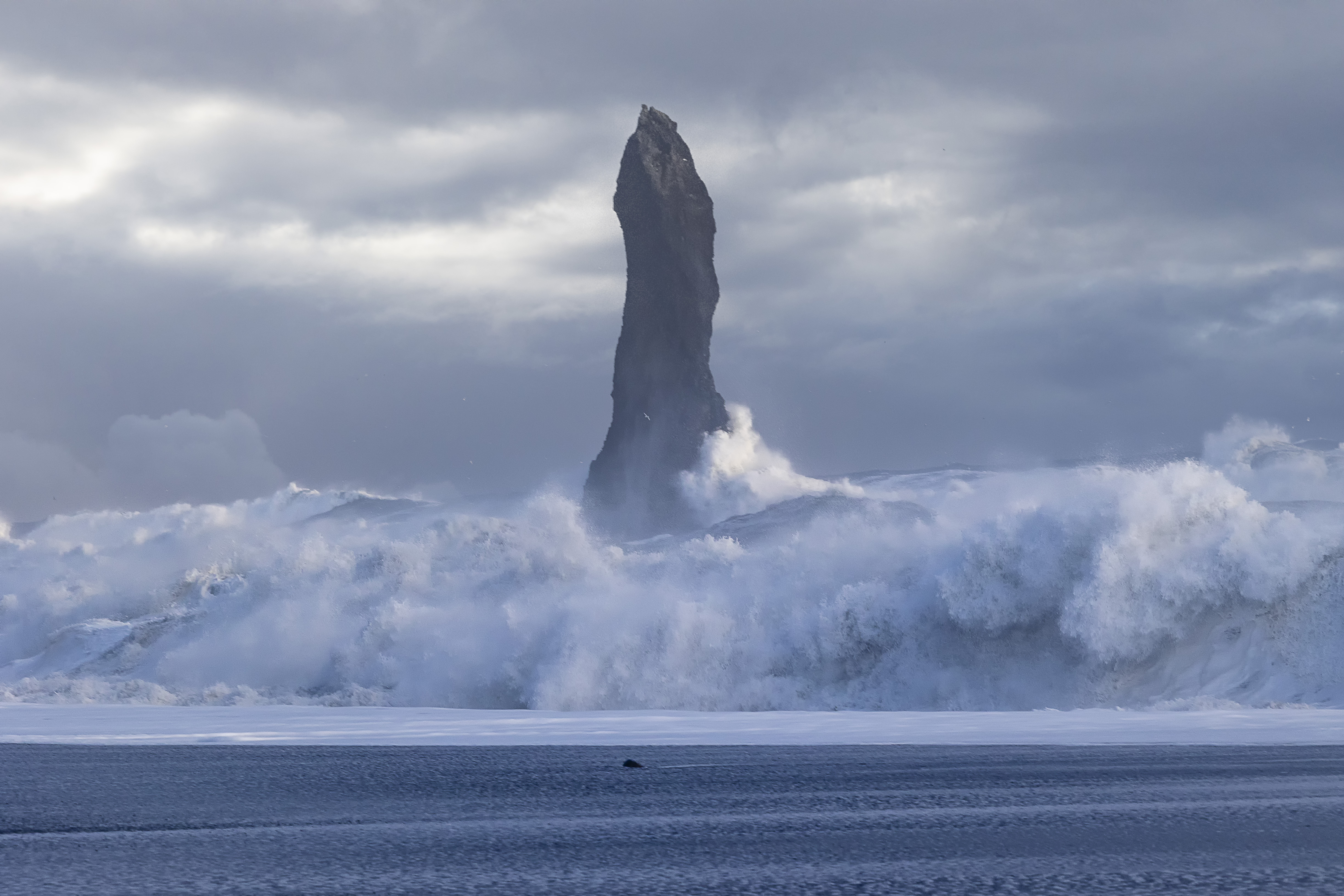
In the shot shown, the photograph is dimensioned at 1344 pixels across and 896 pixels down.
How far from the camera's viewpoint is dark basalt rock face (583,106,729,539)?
3088 inches

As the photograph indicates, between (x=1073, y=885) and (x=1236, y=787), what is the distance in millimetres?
4388

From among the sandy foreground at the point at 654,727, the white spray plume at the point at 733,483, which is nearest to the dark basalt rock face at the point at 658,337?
the white spray plume at the point at 733,483

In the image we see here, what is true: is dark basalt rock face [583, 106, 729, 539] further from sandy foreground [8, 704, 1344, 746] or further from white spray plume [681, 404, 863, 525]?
sandy foreground [8, 704, 1344, 746]

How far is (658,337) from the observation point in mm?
81625

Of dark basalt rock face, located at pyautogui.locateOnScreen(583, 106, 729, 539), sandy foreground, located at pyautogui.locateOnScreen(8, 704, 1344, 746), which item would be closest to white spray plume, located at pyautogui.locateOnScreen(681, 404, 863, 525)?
dark basalt rock face, located at pyautogui.locateOnScreen(583, 106, 729, 539)

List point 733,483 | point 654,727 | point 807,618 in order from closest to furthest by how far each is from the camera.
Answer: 1. point 654,727
2. point 807,618
3. point 733,483

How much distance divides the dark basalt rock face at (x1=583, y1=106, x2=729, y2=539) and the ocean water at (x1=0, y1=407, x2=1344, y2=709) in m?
38.9

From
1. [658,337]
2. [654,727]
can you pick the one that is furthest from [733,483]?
[654,727]

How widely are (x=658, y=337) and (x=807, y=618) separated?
183 ft

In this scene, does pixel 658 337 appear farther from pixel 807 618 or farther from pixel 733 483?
pixel 807 618

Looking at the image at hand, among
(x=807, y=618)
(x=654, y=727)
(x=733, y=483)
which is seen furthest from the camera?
(x=733, y=483)

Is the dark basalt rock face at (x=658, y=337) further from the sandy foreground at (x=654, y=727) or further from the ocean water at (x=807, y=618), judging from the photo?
the sandy foreground at (x=654, y=727)

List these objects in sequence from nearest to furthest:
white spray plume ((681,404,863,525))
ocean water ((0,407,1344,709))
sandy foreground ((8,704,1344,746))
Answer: sandy foreground ((8,704,1344,746)) < ocean water ((0,407,1344,709)) < white spray plume ((681,404,863,525))

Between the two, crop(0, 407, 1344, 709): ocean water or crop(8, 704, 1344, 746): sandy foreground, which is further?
crop(0, 407, 1344, 709): ocean water
